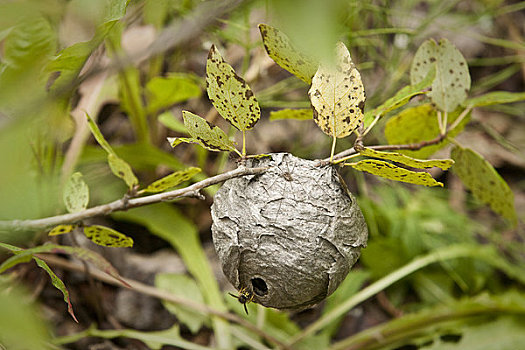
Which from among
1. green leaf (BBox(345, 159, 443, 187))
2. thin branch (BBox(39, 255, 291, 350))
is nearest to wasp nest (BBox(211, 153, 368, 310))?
green leaf (BBox(345, 159, 443, 187))

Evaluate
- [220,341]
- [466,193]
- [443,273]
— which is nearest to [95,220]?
[220,341]

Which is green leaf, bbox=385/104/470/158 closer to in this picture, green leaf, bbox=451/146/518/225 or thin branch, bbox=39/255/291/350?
green leaf, bbox=451/146/518/225

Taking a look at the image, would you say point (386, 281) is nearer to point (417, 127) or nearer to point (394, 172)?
point (417, 127)

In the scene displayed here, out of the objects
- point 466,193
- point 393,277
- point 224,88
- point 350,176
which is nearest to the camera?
point 224,88

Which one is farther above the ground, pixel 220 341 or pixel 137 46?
pixel 137 46

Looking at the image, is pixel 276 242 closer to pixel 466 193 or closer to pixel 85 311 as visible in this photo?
pixel 85 311

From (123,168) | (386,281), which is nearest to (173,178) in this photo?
(123,168)
